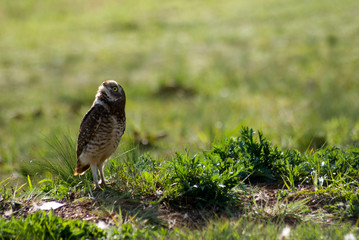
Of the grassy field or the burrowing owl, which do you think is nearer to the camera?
the grassy field

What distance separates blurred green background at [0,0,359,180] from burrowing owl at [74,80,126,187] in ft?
1.67

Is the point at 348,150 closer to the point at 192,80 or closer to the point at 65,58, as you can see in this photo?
the point at 192,80

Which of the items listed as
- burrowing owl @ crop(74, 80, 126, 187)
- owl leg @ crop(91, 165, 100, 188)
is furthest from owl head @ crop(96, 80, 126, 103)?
owl leg @ crop(91, 165, 100, 188)

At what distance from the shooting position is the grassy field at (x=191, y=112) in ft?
12.7

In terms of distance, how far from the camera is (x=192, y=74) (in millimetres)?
12125

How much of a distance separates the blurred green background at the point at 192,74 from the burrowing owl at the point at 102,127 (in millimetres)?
510

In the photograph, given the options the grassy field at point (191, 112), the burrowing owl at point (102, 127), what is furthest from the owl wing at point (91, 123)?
the grassy field at point (191, 112)

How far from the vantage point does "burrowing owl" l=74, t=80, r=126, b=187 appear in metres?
4.25

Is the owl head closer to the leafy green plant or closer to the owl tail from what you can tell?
the owl tail

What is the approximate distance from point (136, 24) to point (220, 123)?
1044cm

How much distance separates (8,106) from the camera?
11.0 meters

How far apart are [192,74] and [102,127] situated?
8039 mm

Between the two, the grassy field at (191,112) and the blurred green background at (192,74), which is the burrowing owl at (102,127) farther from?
the blurred green background at (192,74)

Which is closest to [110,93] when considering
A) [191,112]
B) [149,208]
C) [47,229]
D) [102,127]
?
[102,127]
